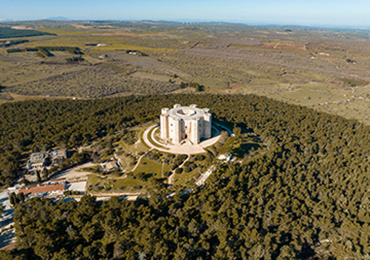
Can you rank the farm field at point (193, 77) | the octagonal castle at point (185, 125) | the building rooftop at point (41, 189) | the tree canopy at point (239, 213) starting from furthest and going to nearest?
the farm field at point (193, 77) → the octagonal castle at point (185, 125) → the building rooftop at point (41, 189) → the tree canopy at point (239, 213)

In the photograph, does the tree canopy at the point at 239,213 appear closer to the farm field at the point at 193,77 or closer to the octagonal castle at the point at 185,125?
the octagonal castle at the point at 185,125

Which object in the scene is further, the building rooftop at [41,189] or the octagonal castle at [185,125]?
the octagonal castle at [185,125]

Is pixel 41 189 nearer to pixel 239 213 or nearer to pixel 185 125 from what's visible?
pixel 185 125

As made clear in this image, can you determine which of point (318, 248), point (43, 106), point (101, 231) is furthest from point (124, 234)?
point (43, 106)

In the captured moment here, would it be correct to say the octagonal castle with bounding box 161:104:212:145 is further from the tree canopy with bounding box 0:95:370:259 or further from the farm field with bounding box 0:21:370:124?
the farm field with bounding box 0:21:370:124

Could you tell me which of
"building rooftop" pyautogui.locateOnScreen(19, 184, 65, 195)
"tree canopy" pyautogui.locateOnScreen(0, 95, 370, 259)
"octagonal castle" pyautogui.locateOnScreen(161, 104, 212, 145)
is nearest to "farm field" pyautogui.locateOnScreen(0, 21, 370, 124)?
"tree canopy" pyautogui.locateOnScreen(0, 95, 370, 259)

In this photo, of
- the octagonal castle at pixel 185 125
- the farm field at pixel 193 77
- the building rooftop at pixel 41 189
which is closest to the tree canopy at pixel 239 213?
the building rooftop at pixel 41 189

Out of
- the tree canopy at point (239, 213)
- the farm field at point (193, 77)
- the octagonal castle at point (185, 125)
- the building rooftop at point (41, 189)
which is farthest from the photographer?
the farm field at point (193, 77)

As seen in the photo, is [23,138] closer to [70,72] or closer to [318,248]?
[318,248]
